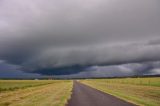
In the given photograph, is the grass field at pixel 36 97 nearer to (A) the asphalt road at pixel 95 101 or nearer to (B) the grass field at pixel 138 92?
(A) the asphalt road at pixel 95 101

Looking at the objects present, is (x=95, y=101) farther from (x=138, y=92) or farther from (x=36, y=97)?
(x=138, y=92)

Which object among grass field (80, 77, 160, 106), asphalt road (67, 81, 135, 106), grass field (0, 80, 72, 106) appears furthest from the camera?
grass field (80, 77, 160, 106)

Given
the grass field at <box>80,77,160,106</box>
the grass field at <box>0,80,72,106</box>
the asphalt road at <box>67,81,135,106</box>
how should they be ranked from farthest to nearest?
the grass field at <box>80,77,160,106</box> < the grass field at <box>0,80,72,106</box> < the asphalt road at <box>67,81,135,106</box>

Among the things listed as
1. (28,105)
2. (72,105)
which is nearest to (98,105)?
(72,105)

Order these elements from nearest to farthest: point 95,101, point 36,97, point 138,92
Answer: point 95,101
point 36,97
point 138,92

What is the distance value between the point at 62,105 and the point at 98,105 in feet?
11.1

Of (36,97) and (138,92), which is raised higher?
(138,92)

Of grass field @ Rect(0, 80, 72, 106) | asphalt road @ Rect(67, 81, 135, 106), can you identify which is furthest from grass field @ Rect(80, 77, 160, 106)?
grass field @ Rect(0, 80, 72, 106)

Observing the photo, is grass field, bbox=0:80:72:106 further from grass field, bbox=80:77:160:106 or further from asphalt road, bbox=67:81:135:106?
→ grass field, bbox=80:77:160:106

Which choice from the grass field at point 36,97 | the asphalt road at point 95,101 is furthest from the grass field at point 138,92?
the grass field at point 36,97

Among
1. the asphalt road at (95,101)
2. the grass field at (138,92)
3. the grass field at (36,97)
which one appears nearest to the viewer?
the asphalt road at (95,101)

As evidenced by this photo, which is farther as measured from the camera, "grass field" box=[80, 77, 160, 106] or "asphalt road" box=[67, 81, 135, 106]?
"grass field" box=[80, 77, 160, 106]

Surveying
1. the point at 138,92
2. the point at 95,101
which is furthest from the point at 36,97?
the point at 138,92

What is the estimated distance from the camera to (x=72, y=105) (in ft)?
74.1
